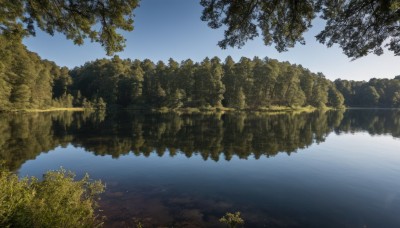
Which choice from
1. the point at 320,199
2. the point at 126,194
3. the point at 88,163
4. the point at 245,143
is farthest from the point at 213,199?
the point at 245,143

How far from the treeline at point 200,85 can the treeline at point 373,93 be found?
84.3m

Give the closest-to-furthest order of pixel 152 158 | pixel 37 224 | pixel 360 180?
pixel 37 224, pixel 360 180, pixel 152 158

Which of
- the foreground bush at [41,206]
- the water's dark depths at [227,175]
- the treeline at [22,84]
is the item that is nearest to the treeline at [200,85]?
the treeline at [22,84]

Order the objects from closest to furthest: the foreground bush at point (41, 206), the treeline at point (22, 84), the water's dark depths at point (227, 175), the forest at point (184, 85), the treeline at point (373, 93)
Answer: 1. the foreground bush at point (41, 206)
2. the water's dark depths at point (227, 175)
3. the treeline at point (22, 84)
4. the forest at point (184, 85)
5. the treeline at point (373, 93)

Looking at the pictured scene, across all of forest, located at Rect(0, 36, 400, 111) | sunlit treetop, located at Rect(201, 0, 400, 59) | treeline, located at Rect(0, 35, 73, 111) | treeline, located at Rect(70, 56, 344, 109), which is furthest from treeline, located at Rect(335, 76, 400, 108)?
sunlit treetop, located at Rect(201, 0, 400, 59)

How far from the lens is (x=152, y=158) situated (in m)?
22.0

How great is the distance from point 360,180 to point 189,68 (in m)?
82.0

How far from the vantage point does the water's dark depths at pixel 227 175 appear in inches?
454

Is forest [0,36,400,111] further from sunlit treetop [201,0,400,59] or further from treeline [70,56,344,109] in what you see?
sunlit treetop [201,0,400,59]

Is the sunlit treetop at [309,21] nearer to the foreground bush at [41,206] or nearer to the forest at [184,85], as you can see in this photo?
the foreground bush at [41,206]

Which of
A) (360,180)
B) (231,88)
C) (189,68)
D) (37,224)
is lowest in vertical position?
(360,180)

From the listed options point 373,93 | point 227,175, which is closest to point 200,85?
point 227,175

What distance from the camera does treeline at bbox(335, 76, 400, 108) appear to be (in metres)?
165

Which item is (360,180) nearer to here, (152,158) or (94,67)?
(152,158)
